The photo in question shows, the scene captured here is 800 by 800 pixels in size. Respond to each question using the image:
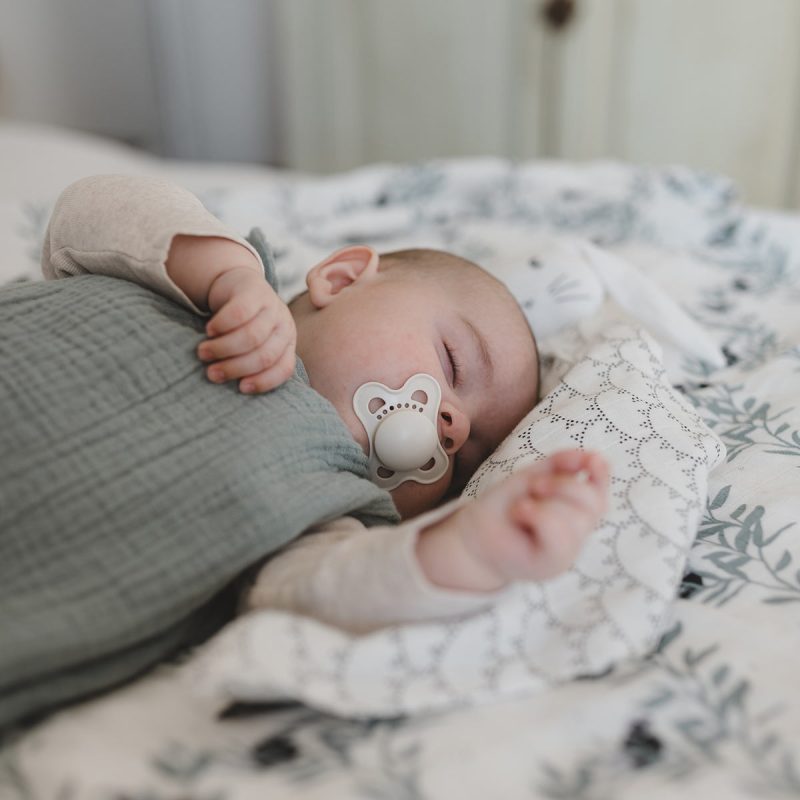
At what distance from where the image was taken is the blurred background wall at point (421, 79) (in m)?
2.54

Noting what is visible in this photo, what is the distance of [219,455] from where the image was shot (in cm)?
64

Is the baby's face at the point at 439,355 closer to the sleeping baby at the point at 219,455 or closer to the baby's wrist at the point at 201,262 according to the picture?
the sleeping baby at the point at 219,455

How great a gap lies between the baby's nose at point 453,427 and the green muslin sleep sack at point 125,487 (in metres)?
0.13

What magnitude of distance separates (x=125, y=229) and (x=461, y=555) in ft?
1.40

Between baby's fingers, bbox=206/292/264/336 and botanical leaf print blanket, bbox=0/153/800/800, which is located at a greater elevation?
baby's fingers, bbox=206/292/264/336

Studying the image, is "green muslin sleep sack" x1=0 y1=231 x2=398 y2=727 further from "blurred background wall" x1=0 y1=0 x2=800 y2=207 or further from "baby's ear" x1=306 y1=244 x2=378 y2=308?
"blurred background wall" x1=0 y1=0 x2=800 y2=207

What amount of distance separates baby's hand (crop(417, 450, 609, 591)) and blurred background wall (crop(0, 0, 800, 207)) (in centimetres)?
230

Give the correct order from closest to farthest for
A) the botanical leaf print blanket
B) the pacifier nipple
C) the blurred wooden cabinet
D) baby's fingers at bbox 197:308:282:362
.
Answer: the botanical leaf print blanket → baby's fingers at bbox 197:308:282:362 → the pacifier nipple → the blurred wooden cabinet

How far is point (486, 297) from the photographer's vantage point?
3.03 ft

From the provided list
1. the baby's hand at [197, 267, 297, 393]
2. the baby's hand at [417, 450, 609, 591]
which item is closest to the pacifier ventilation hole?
the baby's hand at [197, 267, 297, 393]

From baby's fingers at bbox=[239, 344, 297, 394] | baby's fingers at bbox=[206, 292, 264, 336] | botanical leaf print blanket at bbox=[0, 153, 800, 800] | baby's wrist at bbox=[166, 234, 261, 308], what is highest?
baby's wrist at bbox=[166, 234, 261, 308]

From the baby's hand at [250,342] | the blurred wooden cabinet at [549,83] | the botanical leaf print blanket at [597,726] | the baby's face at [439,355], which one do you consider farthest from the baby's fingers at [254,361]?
Answer: the blurred wooden cabinet at [549,83]

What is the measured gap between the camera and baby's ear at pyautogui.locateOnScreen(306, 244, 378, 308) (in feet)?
2.91

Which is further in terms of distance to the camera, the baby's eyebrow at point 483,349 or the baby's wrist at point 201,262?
the baby's eyebrow at point 483,349
